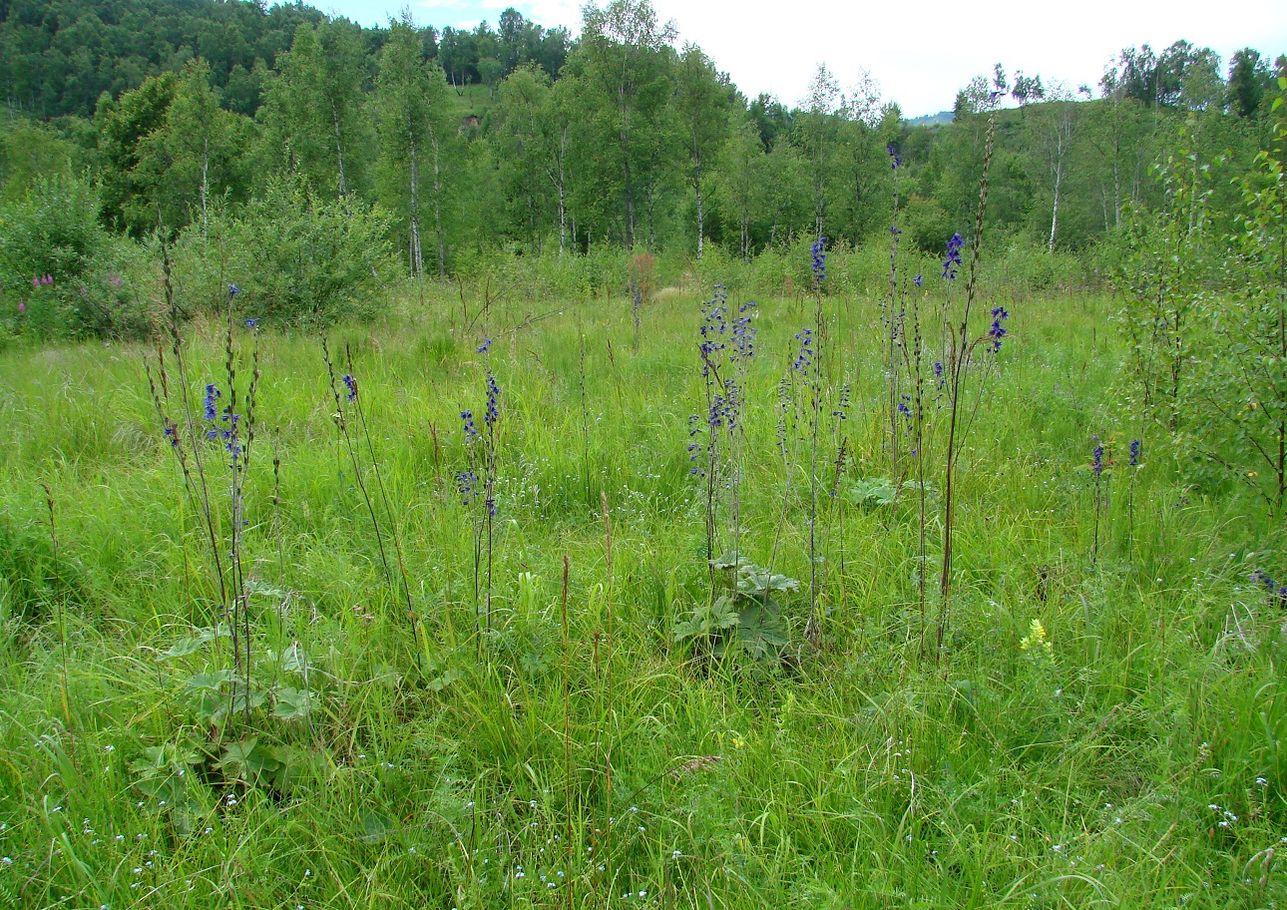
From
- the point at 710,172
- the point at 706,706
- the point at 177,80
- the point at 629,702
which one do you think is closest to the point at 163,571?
the point at 629,702

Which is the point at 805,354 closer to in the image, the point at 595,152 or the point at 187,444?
the point at 187,444

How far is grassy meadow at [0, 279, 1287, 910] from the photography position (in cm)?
168

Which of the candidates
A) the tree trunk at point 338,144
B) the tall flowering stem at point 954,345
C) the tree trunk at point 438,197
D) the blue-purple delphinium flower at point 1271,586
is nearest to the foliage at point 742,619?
the tall flowering stem at point 954,345

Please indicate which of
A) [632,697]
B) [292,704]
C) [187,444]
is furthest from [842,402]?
[187,444]

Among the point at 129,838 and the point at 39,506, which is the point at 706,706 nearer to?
the point at 129,838

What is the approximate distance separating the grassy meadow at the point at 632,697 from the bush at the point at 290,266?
19.5 feet

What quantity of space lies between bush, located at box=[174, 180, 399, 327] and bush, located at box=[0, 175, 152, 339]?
307cm

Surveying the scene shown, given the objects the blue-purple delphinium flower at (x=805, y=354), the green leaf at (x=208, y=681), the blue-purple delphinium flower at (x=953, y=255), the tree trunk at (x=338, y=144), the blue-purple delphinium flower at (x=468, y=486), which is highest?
the tree trunk at (x=338, y=144)

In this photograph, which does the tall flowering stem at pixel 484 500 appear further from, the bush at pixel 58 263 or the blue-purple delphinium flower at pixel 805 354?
the bush at pixel 58 263

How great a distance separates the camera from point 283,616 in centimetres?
229

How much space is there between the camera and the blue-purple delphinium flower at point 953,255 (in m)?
2.65

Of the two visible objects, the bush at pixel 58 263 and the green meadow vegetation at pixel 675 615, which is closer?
the green meadow vegetation at pixel 675 615

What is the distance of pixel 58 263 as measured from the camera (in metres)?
13.0

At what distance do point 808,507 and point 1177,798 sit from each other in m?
1.93
